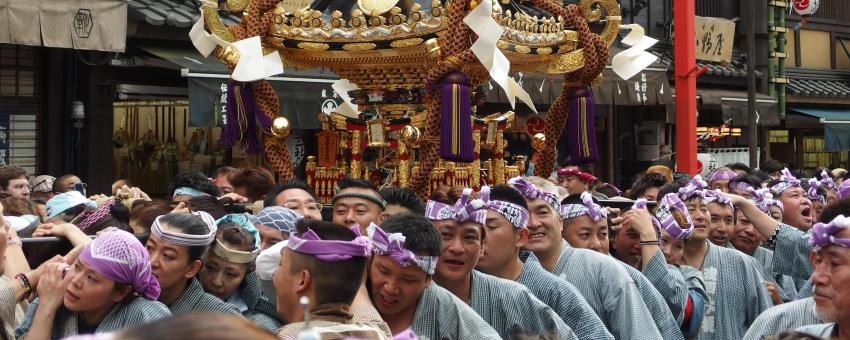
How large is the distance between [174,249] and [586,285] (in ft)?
6.18

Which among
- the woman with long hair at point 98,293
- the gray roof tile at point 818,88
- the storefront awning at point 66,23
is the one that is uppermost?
the gray roof tile at point 818,88

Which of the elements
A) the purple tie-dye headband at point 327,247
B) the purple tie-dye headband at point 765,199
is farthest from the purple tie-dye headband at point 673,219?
the purple tie-dye headband at point 327,247

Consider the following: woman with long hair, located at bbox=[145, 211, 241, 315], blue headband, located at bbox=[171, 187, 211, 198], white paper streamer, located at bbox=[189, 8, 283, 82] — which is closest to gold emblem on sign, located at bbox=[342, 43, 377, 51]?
white paper streamer, located at bbox=[189, 8, 283, 82]

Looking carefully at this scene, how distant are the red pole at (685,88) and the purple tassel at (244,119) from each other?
16.1 ft

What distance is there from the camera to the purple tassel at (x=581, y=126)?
7.97 m

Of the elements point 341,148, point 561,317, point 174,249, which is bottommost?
point 561,317

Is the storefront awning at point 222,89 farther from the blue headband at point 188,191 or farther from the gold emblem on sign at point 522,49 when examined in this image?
the blue headband at point 188,191

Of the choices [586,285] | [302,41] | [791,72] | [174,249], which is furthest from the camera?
[791,72]

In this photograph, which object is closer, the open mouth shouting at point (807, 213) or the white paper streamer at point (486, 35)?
the white paper streamer at point (486, 35)

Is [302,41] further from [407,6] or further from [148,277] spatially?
[148,277]

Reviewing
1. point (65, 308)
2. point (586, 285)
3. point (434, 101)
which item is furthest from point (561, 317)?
point (434, 101)

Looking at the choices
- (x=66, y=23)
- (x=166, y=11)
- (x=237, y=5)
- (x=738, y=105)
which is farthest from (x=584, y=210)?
(x=738, y=105)

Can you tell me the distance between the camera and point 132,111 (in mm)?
11703

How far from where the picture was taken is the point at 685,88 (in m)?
11.0
